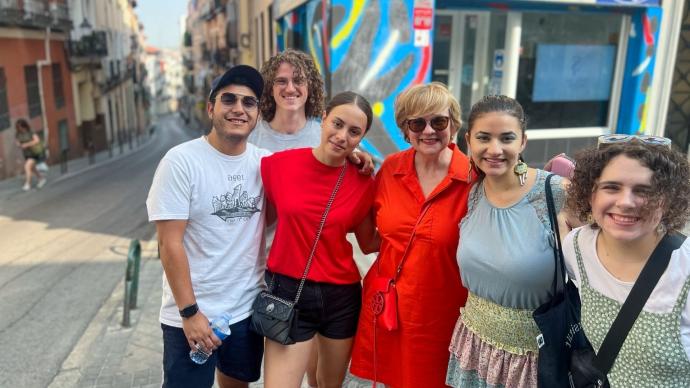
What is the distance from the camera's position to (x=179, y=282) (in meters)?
2.34

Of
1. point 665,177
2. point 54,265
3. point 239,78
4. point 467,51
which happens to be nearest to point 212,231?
point 239,78

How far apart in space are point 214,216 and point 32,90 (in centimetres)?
1978

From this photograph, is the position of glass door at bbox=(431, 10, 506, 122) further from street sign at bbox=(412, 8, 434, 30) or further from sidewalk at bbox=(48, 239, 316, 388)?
sidewalk at bbox=(48, 239, 316, 388)

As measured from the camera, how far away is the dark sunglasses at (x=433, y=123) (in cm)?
238

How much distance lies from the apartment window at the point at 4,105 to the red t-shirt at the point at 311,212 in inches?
658

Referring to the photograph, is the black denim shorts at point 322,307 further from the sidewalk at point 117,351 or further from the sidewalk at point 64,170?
the sidewalk at point 64,170

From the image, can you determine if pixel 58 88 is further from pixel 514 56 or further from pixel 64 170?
pixel 514 56

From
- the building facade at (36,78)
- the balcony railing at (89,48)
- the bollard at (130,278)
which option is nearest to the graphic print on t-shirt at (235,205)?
the bollard at (130,278)

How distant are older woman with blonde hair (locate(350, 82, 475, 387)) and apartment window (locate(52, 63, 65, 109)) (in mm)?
22655

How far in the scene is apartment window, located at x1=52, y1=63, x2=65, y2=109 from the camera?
21.3m

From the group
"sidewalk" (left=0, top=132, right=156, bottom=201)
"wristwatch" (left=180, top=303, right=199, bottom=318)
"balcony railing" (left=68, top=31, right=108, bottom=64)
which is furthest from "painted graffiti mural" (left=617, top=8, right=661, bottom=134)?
"balcony railing" (left=68, top=31, right=108, bottom=64)

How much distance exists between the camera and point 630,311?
65.4 inches

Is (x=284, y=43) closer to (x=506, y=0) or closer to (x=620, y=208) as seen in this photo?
(x=506, y=0)

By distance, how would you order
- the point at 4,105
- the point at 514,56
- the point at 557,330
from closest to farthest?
the point at 557,330 → the point at 514,56 → the point at 4,105
